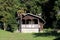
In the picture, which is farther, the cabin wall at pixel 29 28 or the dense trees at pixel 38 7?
the dense trees at pixel 38 7

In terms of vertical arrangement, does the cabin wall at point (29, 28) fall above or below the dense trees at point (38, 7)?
below

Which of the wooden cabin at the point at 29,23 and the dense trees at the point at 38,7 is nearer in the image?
the wooden cabin at the point at 29,23

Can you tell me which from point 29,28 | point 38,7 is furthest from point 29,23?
point 38,7

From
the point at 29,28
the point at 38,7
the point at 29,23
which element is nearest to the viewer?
the point at 29,28

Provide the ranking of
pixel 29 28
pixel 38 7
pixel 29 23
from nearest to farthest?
pixel 29 28 < pixel 29 23 < pixel 38 7

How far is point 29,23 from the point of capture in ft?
170

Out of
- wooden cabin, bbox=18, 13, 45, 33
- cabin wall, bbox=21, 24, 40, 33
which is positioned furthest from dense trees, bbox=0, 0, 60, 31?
cabin wall, bbox=21, 24, 40, 33

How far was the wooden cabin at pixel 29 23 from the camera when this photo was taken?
49406 mm

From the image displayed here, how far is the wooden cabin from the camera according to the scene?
49406 millimetres

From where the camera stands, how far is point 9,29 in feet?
161

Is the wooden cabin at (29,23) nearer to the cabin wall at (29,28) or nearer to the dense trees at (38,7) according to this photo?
the cabin wall at (29,28)

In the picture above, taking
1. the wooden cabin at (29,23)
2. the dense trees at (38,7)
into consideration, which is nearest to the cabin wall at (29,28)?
the wooden cabin at (29,23)

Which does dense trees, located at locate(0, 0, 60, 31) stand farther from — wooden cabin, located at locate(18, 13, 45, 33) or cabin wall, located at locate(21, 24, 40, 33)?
cabin wall, located at locate(21, 24, 40, 33)

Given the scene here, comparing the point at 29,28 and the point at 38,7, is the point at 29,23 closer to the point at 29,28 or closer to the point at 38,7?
the point at 29,28
